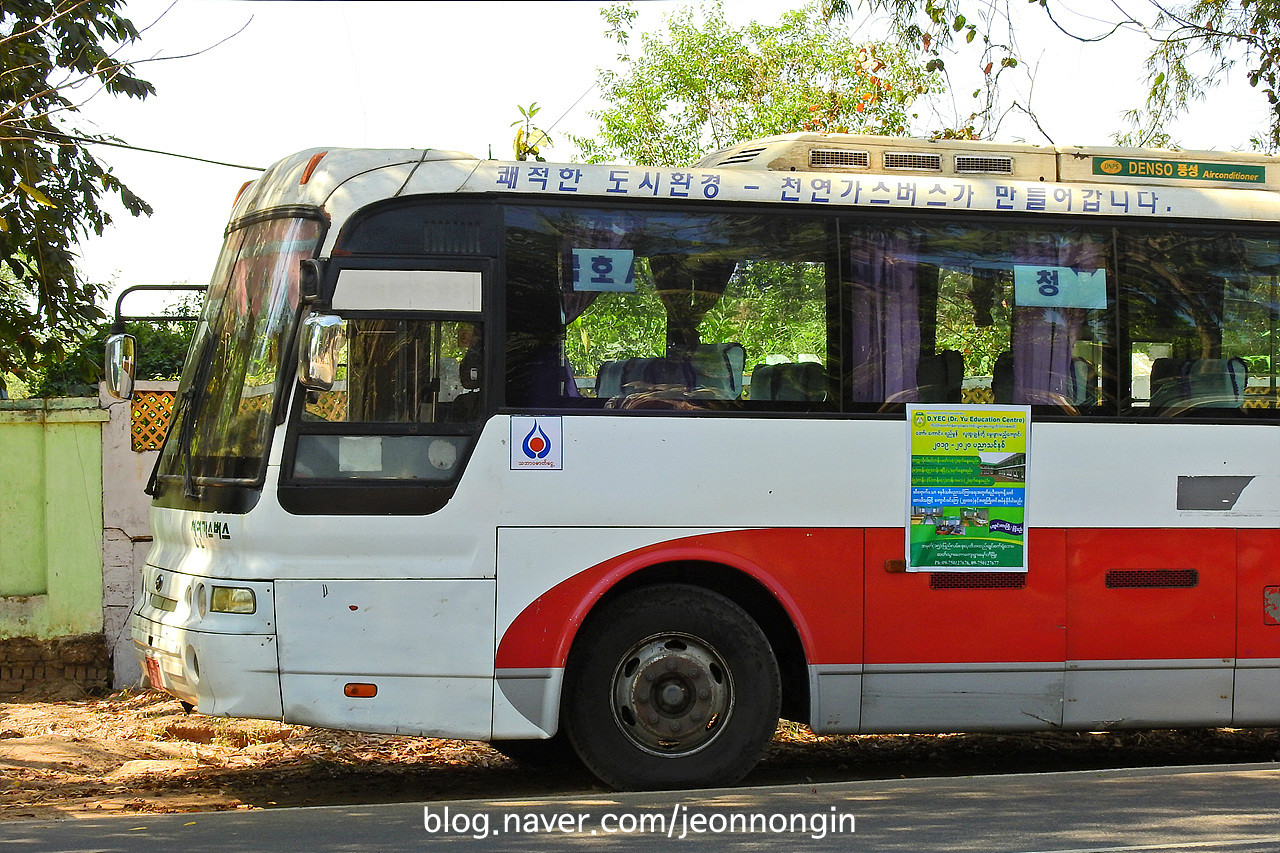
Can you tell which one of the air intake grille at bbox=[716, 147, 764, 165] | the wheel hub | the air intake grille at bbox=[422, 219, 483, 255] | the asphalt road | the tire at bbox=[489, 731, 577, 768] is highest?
the air intake grille at bbox=[716, 147, 764, 165]

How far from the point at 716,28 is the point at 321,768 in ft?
55.1

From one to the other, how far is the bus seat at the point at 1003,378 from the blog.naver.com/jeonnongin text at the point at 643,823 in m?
2.26

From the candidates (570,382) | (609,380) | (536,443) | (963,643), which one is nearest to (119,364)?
(536,443)

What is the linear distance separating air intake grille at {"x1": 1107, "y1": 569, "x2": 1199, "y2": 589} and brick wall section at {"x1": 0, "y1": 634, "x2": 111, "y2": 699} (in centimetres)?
702

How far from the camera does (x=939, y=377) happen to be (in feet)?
21.6

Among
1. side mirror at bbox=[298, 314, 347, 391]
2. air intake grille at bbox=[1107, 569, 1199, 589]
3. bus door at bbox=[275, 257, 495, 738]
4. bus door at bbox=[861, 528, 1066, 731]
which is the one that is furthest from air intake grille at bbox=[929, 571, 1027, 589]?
side mirror at bbox=[298, 314, 347, 391]

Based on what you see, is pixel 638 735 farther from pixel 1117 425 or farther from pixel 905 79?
pixel 905 79

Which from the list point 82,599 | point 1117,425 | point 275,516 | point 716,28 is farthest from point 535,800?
point 716,28

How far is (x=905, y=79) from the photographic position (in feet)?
55.3

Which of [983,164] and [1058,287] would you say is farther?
[983,164]

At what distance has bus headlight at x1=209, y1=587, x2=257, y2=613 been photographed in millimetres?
5844

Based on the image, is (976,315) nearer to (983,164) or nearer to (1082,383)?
(1082,383)

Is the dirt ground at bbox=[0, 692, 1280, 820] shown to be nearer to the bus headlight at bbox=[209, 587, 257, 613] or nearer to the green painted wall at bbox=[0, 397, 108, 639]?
the green painted wall at bbox=[0, 397, 108, 639]

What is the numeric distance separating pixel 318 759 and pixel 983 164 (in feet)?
16.2
